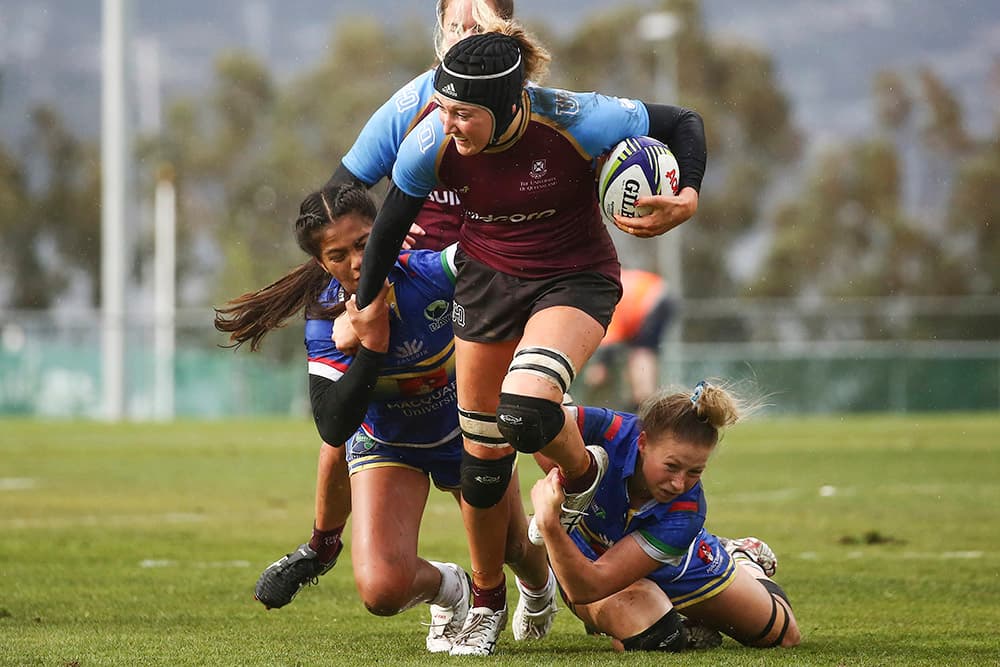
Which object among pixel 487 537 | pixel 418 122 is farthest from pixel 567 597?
pixel 418 122

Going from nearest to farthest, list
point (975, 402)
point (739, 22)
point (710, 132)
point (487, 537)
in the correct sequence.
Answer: point (487, 537)
point (975, 402)
point (710, 132)
point (739, 22)

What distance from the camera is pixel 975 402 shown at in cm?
2920

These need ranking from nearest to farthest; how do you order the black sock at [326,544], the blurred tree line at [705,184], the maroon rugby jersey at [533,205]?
1. the maroon rugby jersey at [533,205]
2. the black sock at [326,544]
3. the blurred tree line at [705,184]

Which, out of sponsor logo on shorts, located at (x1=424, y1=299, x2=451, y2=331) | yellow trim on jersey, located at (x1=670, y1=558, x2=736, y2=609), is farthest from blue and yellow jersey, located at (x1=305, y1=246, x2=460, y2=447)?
yellow trim on jersey, located at (x1=670, y1=558, x2=736, y2=609)

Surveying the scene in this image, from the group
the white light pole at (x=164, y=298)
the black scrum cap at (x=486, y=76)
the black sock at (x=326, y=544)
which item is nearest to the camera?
the black scrum cap at (x=486, y=76)

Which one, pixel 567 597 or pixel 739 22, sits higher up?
pixel 739 22

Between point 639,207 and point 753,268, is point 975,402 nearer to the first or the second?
point 753,268

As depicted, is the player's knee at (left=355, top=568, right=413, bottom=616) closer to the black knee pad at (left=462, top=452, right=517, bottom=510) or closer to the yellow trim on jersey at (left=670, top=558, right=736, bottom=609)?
the black knee pad at (left=462, top=452, right=517, bottom=510)

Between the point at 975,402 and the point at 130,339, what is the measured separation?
16.7 m

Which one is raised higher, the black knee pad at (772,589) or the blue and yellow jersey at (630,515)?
the blue and yellow jersey at (630,515)

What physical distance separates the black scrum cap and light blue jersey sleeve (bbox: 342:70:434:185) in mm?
452

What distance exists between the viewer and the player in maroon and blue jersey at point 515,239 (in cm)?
473

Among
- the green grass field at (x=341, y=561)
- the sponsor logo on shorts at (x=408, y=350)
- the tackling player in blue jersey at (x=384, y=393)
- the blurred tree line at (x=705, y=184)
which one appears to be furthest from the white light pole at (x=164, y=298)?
the sponsor logo on shorts at (x=408, y=350)

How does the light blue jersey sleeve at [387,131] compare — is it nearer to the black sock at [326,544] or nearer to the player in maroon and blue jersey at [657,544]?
the player in maroon and blue jersey at [657,544]
